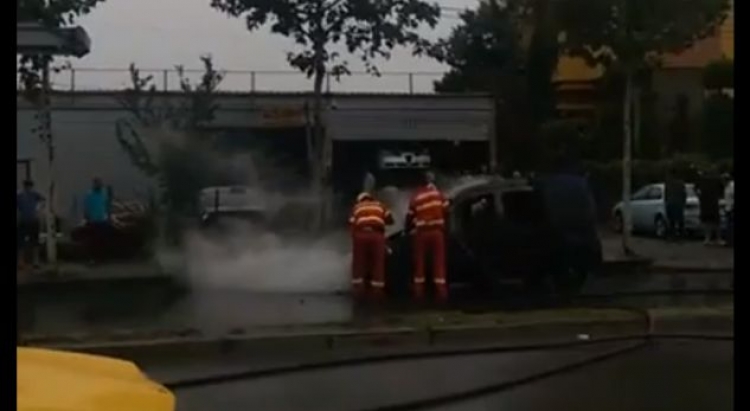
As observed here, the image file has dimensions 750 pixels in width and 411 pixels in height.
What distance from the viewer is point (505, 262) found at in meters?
19.4

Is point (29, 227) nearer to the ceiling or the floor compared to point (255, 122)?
nearer to the floor

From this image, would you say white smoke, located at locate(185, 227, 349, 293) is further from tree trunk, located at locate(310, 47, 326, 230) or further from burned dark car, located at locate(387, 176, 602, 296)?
tree trunk, located at locate(310, 47, 326, 230)

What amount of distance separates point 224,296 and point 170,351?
22.3ft

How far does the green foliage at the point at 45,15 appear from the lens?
2341 cm

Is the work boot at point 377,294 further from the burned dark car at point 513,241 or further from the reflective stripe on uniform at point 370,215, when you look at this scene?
the reflective stripe on uniform at point 370,215

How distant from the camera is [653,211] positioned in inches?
1237

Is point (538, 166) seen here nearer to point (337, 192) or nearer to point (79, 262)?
point (337, 192)

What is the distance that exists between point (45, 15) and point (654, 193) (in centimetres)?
1391

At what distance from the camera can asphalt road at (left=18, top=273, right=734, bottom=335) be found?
15742mm

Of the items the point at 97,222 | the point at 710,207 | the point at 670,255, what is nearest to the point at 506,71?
the point at 710,207

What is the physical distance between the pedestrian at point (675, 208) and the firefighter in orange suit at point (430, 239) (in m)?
12.3

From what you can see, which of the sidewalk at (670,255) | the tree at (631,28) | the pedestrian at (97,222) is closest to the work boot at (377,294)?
the sidewalk at (670,255)

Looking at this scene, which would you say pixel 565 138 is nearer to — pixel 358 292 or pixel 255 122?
pixel 255 122

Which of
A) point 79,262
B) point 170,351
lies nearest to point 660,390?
point 170,351
